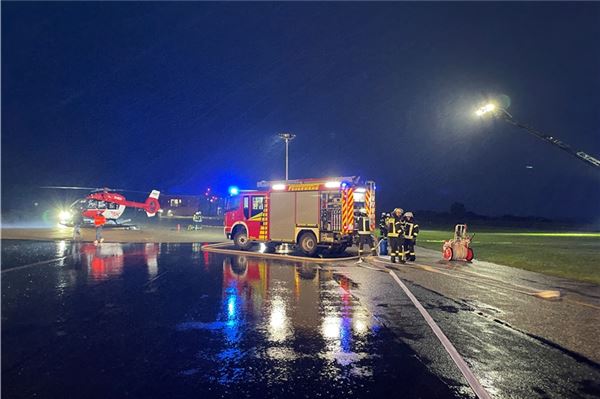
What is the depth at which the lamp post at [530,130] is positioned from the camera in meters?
13.8

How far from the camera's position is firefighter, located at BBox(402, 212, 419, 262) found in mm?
14039

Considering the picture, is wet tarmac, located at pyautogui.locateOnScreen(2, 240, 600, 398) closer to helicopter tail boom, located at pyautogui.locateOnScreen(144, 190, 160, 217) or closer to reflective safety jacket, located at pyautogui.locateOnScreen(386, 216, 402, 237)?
reflective safety jacket, located at pyautogui.locateOnScreen(386, 216, 402, 237)

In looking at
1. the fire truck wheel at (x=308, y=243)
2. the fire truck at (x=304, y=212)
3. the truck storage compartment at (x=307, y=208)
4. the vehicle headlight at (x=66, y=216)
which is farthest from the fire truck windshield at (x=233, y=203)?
the vehicle headlight at (x=66, y=216)

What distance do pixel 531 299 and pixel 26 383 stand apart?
858 centimetres

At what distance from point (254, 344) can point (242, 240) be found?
12.9 metres

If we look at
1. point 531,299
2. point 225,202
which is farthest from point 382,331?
point 225,202

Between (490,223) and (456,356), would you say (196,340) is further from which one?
(490,223)

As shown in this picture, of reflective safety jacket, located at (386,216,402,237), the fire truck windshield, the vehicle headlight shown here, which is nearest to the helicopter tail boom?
the vehicle headlight

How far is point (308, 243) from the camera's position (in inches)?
643

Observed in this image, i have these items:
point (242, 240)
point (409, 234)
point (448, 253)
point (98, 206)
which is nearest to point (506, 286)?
point (409, 234)

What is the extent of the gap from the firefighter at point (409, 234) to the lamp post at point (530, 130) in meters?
4.06

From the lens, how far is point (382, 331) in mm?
6094

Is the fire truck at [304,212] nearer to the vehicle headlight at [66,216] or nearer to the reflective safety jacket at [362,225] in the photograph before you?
the reflective safety jacket at [362,225]

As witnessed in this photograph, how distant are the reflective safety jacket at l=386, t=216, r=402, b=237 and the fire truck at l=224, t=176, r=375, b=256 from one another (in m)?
1.53
